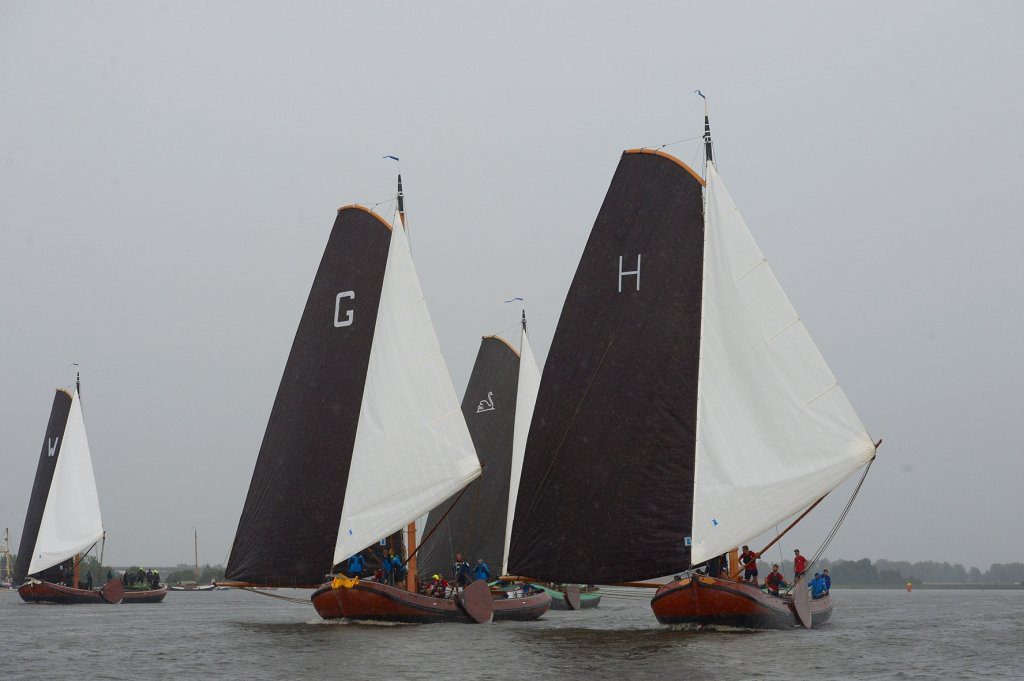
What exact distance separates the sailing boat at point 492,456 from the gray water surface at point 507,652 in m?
9.04

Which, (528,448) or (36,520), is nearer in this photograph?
(528,448)

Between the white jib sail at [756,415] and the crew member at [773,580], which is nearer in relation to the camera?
the white jib sail at [756,415]

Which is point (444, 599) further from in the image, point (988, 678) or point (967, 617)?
point (967, 617)

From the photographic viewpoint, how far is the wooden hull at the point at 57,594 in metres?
65.1

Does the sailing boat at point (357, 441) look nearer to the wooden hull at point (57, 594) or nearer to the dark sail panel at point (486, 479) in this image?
the dark sail panel at point (486, 479)

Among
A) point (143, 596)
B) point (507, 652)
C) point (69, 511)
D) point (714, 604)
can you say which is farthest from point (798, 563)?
point (143, 596)

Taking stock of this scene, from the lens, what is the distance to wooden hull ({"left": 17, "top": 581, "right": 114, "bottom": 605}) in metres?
65.1

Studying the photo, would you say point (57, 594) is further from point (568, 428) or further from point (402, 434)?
point (568, 428)

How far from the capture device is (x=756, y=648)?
Result: 26.9m

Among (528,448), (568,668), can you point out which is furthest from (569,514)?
(568,668)

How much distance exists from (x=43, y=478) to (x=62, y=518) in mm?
2980

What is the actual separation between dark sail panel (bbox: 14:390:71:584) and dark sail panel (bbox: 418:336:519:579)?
26140 millimetres

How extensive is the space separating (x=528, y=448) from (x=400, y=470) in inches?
221

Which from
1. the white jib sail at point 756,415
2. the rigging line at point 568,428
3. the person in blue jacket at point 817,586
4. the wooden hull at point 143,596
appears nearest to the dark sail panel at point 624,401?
the rigging line at point 568,428
